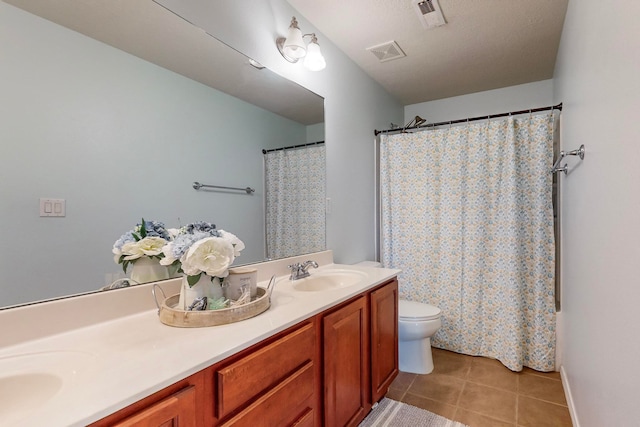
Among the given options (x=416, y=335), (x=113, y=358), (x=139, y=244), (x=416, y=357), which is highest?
(x=139, y=244)

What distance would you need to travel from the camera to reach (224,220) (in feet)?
4.90

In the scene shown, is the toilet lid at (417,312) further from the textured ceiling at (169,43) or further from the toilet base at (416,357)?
the textured ceiling at (169,43)

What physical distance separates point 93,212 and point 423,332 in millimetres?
1990

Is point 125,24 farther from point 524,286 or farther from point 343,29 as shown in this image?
point 524,286

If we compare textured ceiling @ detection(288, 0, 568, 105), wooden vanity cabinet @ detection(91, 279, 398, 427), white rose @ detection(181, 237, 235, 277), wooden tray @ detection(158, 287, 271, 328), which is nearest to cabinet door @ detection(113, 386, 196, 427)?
wooden vanity cabinet @ detection(91, 279, 398, 427)

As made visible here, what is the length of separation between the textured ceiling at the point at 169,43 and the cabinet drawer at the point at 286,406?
129 cm

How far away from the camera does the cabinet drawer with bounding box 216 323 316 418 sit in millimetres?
812

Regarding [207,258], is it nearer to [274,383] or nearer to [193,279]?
[193,279]

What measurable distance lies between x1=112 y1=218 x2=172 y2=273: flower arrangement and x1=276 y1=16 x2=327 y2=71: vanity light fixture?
1228mm

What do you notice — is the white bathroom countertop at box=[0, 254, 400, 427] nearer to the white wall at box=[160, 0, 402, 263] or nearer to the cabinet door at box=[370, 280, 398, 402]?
the cabinet door at box=[370, 280, 398, 402]

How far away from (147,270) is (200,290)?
0.25 m

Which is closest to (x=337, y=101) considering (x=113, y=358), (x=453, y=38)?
(x=453, y=38)

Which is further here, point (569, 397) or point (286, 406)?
point (569, 397)

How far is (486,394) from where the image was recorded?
1.92 m
